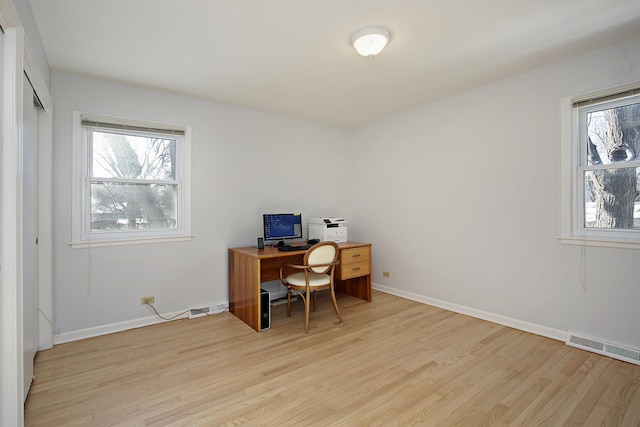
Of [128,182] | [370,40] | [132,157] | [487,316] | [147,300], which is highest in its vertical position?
[370,40]

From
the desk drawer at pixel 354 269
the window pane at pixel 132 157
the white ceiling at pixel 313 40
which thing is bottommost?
the desk drawer at pixel 354 269

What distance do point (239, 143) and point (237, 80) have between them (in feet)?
2.93

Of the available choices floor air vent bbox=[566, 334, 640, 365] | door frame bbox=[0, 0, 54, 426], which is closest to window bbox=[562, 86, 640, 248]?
floor air vent bbox=[566, 334, 640, 365]

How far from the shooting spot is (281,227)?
3.93 meters

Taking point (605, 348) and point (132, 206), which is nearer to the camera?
point (605, 348)

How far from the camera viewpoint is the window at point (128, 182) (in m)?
3.00

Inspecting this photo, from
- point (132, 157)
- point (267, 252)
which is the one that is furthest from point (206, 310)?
point (132, 157)

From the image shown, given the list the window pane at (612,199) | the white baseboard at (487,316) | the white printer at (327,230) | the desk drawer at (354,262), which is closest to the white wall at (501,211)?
the white baseboard at (487,316)

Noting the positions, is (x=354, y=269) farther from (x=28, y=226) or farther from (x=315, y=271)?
(x=28, y=226)

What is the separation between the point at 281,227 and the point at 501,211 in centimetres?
246

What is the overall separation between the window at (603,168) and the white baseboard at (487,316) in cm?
86

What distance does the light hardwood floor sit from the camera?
186 centimetres

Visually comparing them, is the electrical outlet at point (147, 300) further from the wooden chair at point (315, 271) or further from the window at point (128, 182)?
the wooden chair at point (315, 271)

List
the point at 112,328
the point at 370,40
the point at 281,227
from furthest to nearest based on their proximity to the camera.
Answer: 1. the point at 281,227
2. the point at 112,328
3. the point at 370,40
